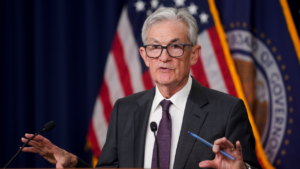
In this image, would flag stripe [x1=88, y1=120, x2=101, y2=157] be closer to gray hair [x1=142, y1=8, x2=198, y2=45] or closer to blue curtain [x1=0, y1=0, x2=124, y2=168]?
blue curtain [x1=0, y1=0, x2=124, y2=168]

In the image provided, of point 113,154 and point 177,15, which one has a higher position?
point 177,15

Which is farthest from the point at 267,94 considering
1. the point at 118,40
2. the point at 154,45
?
the point at 154,45

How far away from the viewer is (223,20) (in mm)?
2891

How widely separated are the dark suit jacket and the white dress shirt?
25 mm

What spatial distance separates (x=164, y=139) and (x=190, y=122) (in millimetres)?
146

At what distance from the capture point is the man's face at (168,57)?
1539 mm

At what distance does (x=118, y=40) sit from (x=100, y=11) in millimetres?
402

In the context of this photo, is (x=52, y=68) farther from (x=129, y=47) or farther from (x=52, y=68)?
(x=129, y=47)

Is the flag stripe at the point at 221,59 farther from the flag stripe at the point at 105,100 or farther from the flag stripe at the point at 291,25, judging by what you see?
the flag stripe at the point at 105,100

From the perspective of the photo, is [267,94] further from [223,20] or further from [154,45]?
[154,45]

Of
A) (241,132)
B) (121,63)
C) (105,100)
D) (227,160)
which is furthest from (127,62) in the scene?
(227,160)

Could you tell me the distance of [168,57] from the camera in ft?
5.06

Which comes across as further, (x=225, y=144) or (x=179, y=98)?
(x=179, y=98)

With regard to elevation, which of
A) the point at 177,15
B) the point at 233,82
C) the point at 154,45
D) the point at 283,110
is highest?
the point at 177,15
